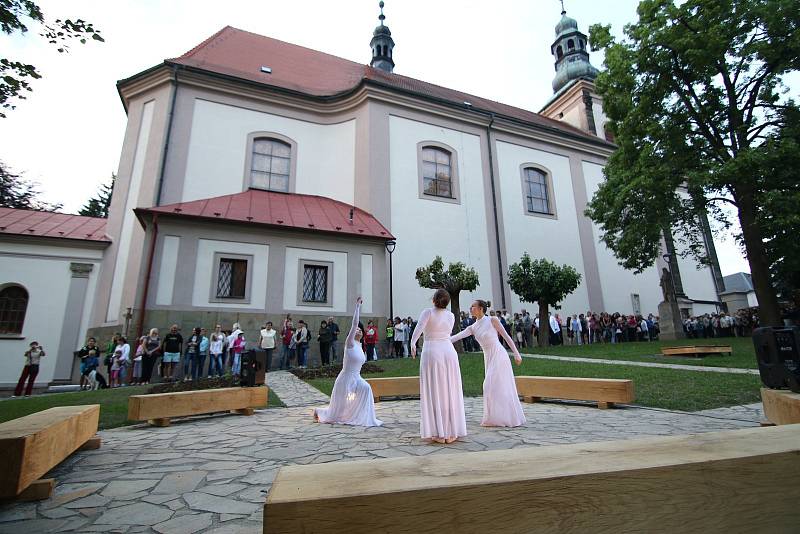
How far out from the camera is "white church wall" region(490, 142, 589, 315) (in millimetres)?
22812

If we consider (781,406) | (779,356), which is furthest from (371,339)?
(781,406)

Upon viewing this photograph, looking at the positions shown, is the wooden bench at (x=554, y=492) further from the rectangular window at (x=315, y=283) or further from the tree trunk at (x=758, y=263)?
the tree trunk at (x=758, y=263)

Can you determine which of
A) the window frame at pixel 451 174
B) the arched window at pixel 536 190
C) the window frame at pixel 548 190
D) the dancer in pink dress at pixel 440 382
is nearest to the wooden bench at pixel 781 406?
the dancer in pink dress at pixel 440 382

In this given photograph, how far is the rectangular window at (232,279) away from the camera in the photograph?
15.4m

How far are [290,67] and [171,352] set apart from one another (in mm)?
18507

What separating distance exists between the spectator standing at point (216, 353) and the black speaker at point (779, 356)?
13.3m

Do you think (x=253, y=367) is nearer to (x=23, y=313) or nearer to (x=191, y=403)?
(x=191, y=403)

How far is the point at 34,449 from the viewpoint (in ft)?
10.5

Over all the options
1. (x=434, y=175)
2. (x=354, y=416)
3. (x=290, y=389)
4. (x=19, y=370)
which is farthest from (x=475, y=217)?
(x=19, y=370)

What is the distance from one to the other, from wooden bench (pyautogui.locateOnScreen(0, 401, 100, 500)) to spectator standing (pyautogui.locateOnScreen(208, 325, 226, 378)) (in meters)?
9.34

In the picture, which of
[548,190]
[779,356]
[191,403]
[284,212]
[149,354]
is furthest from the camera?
[548,190]

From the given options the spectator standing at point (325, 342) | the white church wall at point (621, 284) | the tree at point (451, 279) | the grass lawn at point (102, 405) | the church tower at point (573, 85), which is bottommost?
the grass lawn at point (102, 405)

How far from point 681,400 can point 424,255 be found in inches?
544

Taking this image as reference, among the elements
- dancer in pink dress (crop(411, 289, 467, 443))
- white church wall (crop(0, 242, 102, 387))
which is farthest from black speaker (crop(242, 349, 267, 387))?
white church wall (crop(0, 242, 102, 387))
